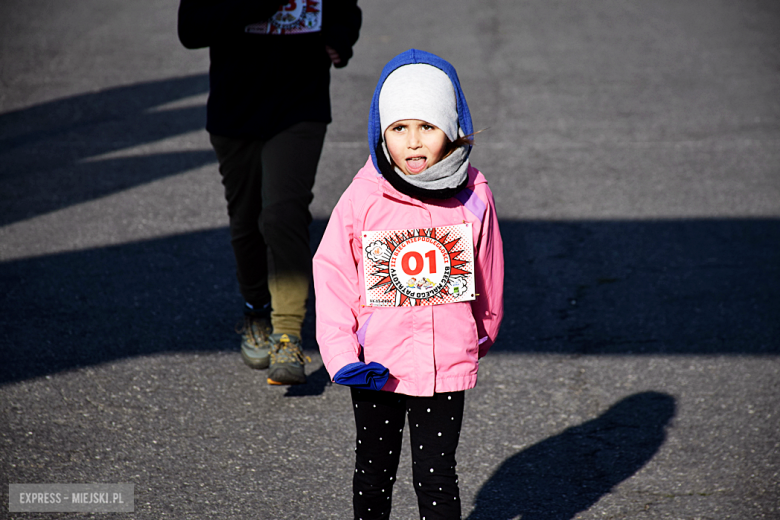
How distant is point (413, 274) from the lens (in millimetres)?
2283

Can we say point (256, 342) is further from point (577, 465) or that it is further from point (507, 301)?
point (577, 465)

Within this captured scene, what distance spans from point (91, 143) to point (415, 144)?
5.46 metres

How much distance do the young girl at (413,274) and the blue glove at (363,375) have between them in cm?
8

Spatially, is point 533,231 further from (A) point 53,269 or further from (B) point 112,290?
(A) point 53,269

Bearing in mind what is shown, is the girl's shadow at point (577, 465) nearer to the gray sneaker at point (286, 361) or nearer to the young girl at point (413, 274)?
the young girl at point (413, 274)

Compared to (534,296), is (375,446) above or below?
above

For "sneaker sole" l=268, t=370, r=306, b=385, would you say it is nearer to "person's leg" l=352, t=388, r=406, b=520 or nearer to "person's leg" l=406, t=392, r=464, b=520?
"person's leg" l=352, t=388, r=406, b=520

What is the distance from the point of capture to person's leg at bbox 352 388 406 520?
234 centimetres

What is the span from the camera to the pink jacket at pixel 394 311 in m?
2.25

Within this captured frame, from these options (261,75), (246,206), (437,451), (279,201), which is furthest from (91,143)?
(437,451)

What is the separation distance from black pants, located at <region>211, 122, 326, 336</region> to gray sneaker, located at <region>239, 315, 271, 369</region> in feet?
0.67

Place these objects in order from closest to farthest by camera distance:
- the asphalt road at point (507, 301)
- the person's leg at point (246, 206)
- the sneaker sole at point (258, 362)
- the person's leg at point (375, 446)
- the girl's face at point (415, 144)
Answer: the girl's face at point (415, 144) < the person's leg at point (375, 446) < the asphalt road at point (507, 301) < the person's leg at point (246, 206) < the sneaker sole at point (258, 362)

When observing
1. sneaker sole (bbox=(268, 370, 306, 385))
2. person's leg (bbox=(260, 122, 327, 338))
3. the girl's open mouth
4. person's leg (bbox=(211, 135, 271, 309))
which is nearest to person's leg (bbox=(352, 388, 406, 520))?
the girl's open mouth

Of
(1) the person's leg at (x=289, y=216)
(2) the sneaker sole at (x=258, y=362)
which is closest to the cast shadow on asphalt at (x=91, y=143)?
(2) the sneaker sole at (x=258, y=362)
